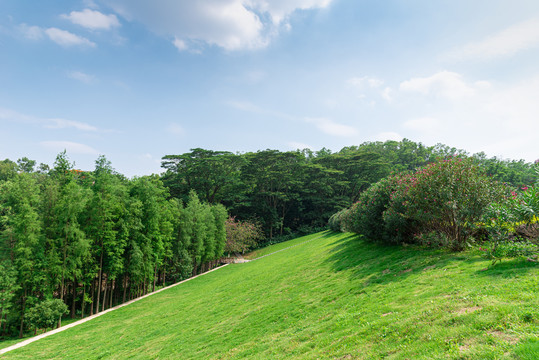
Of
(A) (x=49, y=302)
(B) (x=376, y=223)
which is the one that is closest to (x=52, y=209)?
(A) (x=49, y=302)

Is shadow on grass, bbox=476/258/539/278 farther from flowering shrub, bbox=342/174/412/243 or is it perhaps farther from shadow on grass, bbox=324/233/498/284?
flowering shrub, bbox=342/174/412/243

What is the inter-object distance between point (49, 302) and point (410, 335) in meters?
19.7

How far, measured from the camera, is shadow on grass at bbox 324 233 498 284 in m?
8.20

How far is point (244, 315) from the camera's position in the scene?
1040 cm

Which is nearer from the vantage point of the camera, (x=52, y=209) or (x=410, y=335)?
(x=410, y=335)

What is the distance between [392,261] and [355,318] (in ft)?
14.5

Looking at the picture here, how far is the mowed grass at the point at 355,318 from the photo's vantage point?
4098mm

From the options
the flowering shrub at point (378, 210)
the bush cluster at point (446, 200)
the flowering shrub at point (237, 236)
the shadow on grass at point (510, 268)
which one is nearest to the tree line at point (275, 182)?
the flowering shrub at point (237, 236)

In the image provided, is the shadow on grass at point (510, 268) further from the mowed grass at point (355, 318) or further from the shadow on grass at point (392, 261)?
the shadow on grass at point (392, 261)

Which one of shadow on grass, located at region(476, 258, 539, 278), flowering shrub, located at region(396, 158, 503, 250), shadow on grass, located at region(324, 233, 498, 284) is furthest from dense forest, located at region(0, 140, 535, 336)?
shadow on grass, located at region(324, 233, 498, 284)

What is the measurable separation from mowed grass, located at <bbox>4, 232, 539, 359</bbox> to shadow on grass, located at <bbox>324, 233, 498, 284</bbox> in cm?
6

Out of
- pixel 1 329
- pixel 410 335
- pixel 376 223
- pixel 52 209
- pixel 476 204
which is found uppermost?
pixel 52 209

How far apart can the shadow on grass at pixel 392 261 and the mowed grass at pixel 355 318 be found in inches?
2.2

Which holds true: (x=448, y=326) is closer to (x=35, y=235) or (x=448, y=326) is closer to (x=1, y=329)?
(x=35, y=235)
